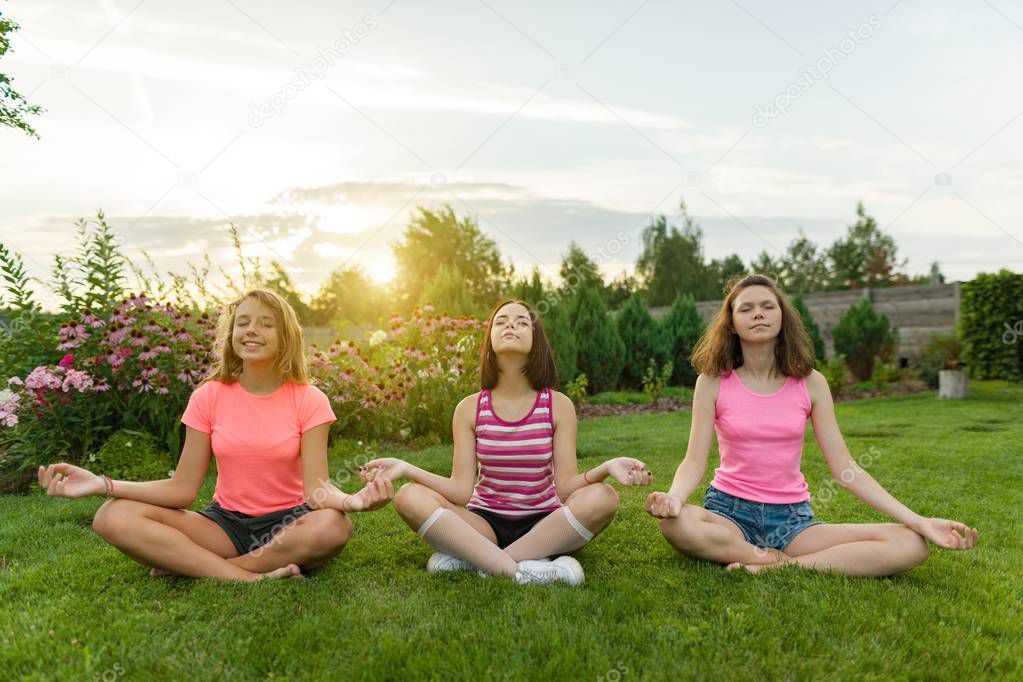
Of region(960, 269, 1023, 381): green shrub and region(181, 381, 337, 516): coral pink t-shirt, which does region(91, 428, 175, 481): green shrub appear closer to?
region(181, 381, 337, 516): coral pink t-shirt

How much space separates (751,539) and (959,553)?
1.22m

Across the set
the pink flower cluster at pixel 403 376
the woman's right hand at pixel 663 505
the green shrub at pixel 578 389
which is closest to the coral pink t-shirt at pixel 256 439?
the woman's right hand at pixel 663 505

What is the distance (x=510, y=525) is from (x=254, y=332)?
146 centimetres

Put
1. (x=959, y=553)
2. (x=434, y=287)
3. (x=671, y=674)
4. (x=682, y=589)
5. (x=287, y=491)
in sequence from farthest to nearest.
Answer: (x=434, y=287)
(x=959, y=553)
(x=287, y=491)
(x=682, y=589)
(x=671, y=674)

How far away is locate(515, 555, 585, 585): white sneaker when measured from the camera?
3.08 meters

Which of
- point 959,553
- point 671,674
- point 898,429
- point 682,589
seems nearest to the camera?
point 671,674

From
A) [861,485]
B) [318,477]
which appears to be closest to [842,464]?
[861,485]

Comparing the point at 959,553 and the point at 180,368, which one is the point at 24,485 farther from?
the point at 959,553

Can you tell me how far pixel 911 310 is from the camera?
597 inches

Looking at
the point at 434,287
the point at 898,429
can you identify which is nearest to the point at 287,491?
the point at 898,429

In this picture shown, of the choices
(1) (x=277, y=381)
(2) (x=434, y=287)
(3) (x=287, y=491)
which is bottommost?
(3) (x=287, y=491)

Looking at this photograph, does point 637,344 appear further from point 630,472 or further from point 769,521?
point 630,472

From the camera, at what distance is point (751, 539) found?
3375mm

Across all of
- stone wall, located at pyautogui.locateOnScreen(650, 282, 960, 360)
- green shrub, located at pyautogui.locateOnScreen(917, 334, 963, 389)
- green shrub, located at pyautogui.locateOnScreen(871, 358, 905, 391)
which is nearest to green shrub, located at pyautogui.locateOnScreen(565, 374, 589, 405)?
green shrub, located at pyautogui.locateOnScreen(871, 358, 905, 391)
